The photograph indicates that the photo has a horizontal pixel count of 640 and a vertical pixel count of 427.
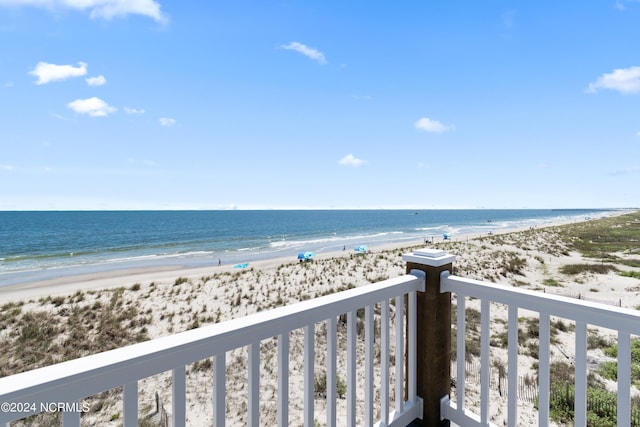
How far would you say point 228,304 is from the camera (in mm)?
8227

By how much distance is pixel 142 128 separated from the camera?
2473 cm

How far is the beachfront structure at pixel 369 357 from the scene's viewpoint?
Result: 82 centimetres

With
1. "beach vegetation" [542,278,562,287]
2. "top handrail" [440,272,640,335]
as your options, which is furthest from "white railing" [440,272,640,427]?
"beach vegetation" [542,278,562,287]

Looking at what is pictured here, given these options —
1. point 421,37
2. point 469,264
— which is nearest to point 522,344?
point 421,37

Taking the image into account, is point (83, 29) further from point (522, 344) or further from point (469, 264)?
point (469, 264)

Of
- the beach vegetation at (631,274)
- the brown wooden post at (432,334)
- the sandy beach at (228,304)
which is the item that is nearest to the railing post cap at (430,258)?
the brown wooden post at (432,334)

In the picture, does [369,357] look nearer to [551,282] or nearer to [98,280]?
[551,282]

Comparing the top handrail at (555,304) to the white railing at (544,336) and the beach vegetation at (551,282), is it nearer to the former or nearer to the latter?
the white railing at (544,336)

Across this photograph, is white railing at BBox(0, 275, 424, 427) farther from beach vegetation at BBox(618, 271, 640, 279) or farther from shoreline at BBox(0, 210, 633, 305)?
beach vegetation at BBox(618, 271, 640, 279)

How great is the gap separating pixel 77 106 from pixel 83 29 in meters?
16.7

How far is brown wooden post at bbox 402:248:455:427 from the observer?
1.83m

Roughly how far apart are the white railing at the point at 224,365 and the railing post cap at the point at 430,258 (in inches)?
4.6

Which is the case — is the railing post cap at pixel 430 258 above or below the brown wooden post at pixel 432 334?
above

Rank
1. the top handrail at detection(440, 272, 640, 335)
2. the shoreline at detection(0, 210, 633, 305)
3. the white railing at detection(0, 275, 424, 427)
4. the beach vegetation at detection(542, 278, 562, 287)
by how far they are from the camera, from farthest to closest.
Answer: the shoreline at detection(0, 210, 633, 305)
the beach vegetation at detection(542, 278, 562, 287)
the top handrail at detection(440, 272, 640, 335)
the white railing at detection(0, 275, 424, 427)
